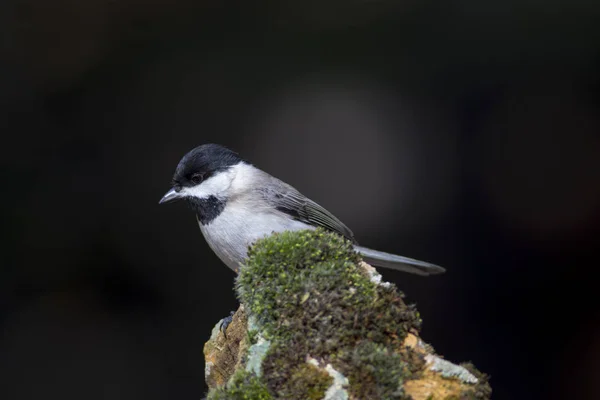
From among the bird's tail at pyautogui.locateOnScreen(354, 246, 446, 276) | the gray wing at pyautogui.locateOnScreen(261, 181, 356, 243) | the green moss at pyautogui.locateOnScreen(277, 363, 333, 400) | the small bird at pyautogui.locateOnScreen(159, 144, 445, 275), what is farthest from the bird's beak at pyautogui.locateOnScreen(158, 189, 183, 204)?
the green moss at pyautogui.locateOnScreen(277, 363, 333, 400)

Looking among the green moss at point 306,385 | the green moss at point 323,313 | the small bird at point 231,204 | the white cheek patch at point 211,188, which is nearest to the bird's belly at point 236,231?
the small bird at point 231,204

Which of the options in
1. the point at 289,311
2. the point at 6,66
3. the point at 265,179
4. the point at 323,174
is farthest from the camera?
the point at 323,174

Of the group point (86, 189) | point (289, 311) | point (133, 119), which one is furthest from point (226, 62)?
point (289, 311)

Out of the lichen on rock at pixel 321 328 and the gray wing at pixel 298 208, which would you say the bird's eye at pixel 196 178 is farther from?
the lichen on rock at pixel 321 328

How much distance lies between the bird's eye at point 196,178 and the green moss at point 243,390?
1393 millimetres

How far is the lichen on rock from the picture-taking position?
2.08m

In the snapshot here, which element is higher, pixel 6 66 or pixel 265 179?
pixel 6 66

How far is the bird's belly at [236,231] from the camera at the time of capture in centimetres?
323

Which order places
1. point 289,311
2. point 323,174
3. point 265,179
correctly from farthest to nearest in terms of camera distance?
point 323,174 → point 265,179 → point 289,311

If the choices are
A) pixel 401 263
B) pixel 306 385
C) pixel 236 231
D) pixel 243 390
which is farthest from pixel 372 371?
pixel 401 263

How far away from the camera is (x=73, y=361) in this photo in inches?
192

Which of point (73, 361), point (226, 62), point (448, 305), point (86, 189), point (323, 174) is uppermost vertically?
point (226, 62)

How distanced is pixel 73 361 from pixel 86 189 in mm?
1324

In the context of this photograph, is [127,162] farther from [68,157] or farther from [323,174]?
[323,174]
